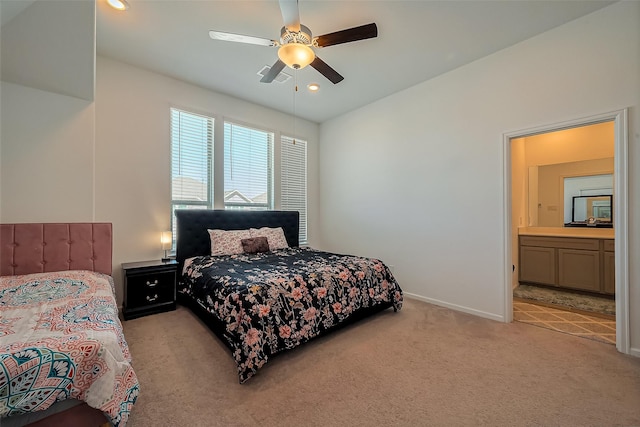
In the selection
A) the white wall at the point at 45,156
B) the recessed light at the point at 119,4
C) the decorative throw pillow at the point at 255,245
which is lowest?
the decorative throw pillow at the point at 255,245

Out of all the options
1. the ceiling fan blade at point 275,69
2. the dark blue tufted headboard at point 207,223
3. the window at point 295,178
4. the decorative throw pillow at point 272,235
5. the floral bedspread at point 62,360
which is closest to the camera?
the floral bedspread at point 62,360

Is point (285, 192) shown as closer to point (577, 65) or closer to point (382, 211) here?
point (382, 211)

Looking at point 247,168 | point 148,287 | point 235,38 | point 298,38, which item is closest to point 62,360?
point 148,287

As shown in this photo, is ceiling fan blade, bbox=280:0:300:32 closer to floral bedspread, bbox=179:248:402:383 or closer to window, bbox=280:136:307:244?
floral bedspread, bbox=179:248:402:383

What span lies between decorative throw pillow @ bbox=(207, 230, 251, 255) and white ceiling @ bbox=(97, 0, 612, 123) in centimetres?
222

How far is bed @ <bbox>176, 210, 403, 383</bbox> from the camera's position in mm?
2043

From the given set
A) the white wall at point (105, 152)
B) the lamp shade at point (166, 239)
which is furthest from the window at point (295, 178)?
the lamp shade at point (166, 239)

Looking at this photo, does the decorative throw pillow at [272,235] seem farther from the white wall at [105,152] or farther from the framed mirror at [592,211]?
the framed mirror at [592,211]

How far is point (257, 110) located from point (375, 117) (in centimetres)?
207

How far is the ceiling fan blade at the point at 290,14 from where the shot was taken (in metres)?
1.90

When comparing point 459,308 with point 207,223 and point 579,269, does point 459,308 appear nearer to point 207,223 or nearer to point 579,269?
point 579,269

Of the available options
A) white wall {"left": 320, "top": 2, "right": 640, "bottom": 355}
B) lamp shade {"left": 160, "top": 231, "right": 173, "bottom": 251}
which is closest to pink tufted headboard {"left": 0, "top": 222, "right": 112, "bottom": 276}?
lamp shade {"left": 160, "top": 231, "right": 173, "bottom": 251}

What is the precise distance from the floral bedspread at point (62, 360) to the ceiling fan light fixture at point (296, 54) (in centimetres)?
231

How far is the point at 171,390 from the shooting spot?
1.80m
